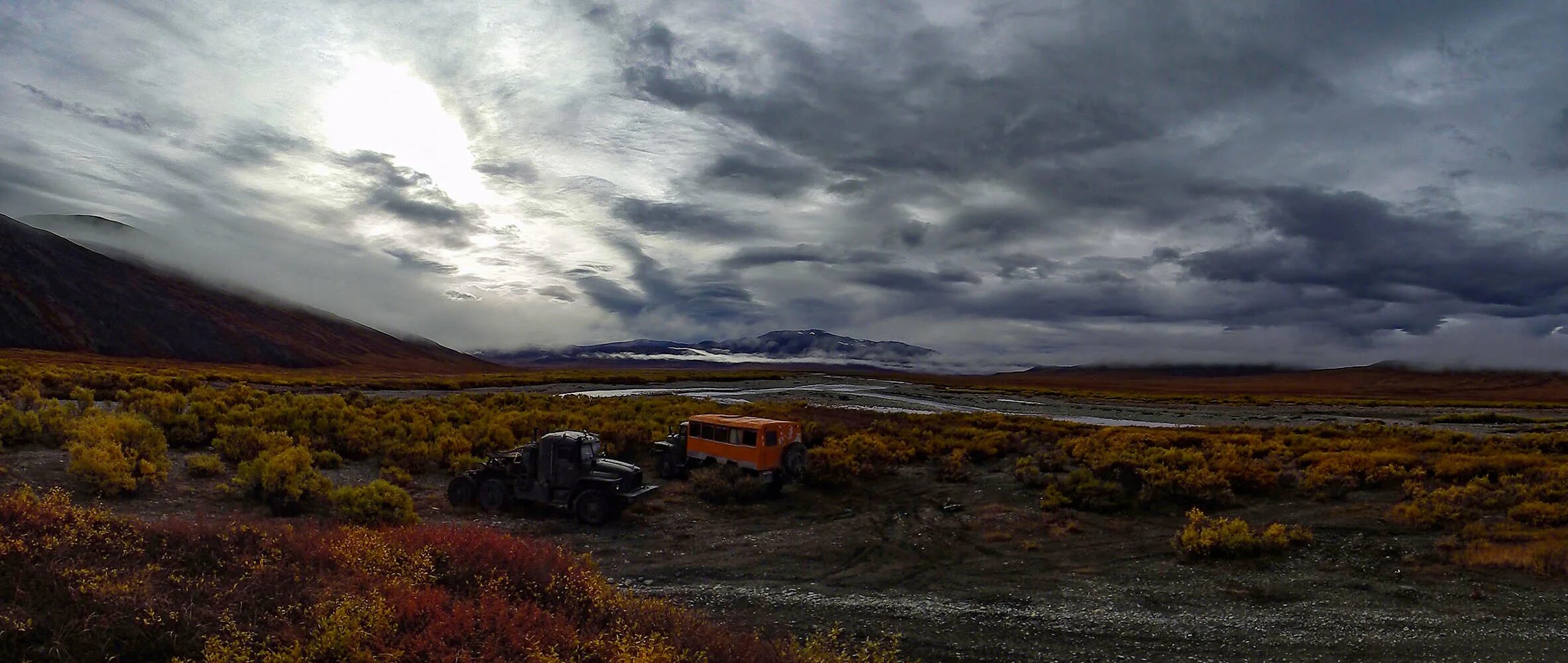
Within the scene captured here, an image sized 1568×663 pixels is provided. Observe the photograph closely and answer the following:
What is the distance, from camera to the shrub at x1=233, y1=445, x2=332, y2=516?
1584 cm

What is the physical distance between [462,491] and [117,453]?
7.18 m

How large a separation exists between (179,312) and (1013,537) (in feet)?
541

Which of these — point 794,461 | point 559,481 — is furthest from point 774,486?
point 559,481

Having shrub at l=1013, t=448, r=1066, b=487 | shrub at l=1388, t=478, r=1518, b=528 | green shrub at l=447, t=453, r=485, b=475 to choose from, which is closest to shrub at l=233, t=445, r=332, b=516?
green shrub at l=447, t=453, r=485, b=475

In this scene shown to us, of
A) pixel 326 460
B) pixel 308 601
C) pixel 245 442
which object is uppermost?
pixel 308 601

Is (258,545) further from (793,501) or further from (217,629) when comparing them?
(793,501)

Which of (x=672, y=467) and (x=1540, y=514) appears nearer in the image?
(x=1540, y=514)

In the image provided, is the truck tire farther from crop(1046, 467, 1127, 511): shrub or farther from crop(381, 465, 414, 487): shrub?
crop(1046, 467, 1127, 511): shrub

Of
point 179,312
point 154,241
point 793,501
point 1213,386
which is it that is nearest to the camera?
point 793,501

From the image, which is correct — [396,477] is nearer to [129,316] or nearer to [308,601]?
[308,601]

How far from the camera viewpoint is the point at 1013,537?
1756 centimetres

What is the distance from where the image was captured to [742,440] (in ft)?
73.0

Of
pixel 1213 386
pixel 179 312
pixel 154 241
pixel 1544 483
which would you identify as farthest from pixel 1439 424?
pixel 154 241

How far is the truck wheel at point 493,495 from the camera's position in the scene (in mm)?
18062
